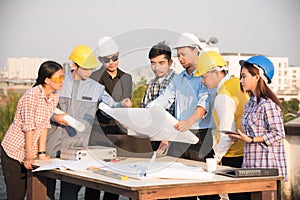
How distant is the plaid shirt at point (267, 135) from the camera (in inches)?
147

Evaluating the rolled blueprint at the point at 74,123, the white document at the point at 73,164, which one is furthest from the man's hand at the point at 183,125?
the rolled blueprint at the point at 74,123

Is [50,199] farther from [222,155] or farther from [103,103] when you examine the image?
[222,155]

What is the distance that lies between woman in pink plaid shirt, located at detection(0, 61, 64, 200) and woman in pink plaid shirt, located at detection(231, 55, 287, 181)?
4.24ft

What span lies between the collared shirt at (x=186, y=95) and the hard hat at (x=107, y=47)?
41 cm

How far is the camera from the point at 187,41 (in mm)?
3848

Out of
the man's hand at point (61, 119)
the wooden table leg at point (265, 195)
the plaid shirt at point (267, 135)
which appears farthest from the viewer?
the man's hand at point (61, 119)

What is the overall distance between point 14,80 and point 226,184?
33.0ft

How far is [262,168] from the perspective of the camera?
3502mm

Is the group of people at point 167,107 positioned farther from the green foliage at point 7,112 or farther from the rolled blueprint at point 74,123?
the green foliage at point 7,112

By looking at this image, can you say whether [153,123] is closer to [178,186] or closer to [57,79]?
[178,186]

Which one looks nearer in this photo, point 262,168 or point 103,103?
point 262,168

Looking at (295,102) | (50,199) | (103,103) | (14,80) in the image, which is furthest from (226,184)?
(295,102)

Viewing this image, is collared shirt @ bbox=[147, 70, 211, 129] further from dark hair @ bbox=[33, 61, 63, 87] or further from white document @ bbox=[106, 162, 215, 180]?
dark hair @ bbox=[33, 61, 63, 87]

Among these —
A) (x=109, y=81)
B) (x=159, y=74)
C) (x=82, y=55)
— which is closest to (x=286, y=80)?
(x=109, y=81)
